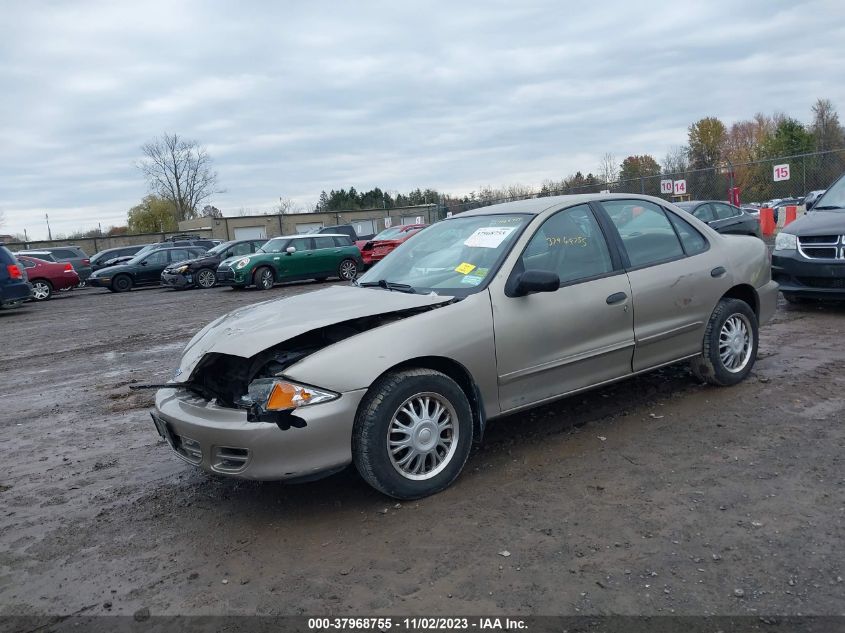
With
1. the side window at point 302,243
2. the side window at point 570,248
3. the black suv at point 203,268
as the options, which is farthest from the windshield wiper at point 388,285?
the black suv at point 203,268

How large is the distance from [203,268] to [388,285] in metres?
19.7

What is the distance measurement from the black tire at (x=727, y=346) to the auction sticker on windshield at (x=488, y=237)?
1909 millimetres

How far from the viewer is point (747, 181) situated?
33438 mm

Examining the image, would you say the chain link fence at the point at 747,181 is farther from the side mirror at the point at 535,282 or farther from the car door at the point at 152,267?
the side mirror at the point at 535,282

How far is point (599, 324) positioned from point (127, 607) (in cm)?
317

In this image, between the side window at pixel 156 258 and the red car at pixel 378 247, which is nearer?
the red car at pixel 378 247

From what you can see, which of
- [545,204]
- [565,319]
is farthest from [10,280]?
[565,319]

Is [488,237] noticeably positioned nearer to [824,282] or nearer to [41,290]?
[824,282]

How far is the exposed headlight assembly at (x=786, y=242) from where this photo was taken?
859 cm

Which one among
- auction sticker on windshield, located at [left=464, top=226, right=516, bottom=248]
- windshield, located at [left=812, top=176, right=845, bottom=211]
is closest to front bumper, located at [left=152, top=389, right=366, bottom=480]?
auction sticker on windshield, located at [left=464, top=226, right=516, bottom=248]

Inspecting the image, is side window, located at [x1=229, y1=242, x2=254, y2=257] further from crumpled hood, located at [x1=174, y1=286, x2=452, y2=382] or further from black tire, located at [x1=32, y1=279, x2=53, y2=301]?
crumpled hood, located at [x1=174, y1=286, x2=452, y2=382]

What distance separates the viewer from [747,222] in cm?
1705

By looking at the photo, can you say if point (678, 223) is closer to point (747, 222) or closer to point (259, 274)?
point (747, 222)

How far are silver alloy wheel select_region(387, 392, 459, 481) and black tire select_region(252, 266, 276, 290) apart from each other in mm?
16997
